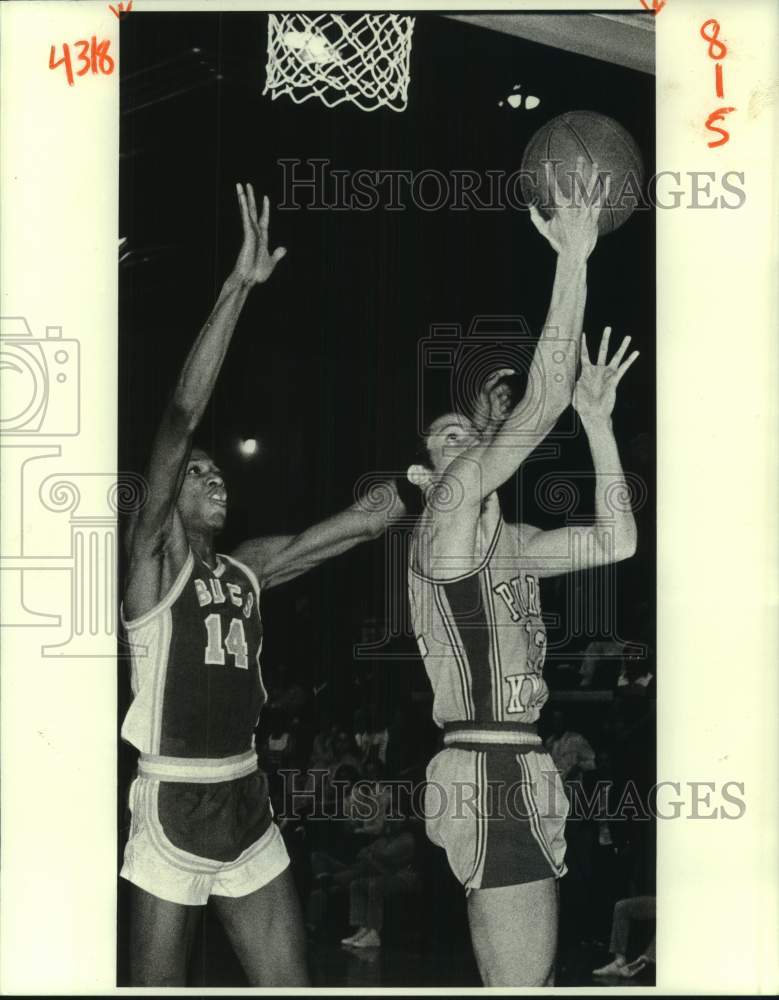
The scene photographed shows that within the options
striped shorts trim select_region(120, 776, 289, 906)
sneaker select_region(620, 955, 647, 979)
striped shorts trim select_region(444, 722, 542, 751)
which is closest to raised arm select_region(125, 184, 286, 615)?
striped shorts trim select_region(120, 776, 289, 906)

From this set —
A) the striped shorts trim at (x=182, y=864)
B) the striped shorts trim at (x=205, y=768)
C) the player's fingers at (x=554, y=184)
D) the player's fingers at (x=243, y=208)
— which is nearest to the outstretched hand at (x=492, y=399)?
the player's fingers at (x=554, y=184)

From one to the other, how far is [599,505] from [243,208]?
135 cm

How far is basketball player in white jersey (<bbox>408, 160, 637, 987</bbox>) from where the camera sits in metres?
3.48

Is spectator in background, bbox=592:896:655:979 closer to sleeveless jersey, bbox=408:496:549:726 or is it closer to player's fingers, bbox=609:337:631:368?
sleeveless jersey, bbox=408:496:549:726

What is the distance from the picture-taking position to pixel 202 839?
3457 millimetres

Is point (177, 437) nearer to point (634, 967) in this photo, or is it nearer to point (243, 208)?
point (243, 208)

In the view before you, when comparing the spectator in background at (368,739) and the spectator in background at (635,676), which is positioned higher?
the spectator in background at (635,676)

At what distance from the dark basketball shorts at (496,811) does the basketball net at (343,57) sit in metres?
1.89

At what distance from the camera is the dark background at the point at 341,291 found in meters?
3.51

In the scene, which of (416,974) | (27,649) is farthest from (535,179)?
(416,974)

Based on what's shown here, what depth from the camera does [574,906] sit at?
3.48 m

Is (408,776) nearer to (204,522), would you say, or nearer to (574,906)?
(574,906)

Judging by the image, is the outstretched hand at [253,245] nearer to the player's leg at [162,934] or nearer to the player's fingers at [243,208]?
the player's fingers at [243,208]

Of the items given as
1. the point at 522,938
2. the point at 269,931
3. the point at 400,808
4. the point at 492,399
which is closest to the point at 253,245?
the point at 492,399
